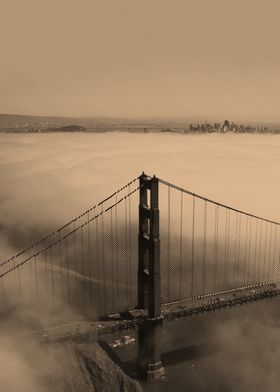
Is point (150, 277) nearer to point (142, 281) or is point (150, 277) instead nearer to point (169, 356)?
point (142, 281)

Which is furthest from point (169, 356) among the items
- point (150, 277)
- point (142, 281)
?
point (150, 277)

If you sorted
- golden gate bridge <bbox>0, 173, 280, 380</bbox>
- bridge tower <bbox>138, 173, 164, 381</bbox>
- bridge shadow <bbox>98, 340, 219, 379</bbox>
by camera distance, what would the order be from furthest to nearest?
bridge shadow <bbox>98, 340, 219, 379</bbox> < golden gate bridge <bbox>0, 173, 280, 380</bbox> < bridge tower <bbox>138, 173, 164, 381</bbox>

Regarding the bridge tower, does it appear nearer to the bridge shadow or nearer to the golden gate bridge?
the golden gate bridge

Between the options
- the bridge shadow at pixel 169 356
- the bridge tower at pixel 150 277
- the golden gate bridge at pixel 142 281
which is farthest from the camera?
the bridge shadow at pixel 169 356

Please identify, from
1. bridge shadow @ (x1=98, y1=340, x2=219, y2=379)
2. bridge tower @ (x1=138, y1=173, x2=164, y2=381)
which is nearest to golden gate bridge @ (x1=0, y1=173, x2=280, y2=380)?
bridge tower @ (x1=138, y1=173, x2=164, y2=381)

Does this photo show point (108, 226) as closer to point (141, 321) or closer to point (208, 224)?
point (208, 224)

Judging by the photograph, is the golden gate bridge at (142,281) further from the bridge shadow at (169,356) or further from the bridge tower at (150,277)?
the bridge shadow at (169,356)

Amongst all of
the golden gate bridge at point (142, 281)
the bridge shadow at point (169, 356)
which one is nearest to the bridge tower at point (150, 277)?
the golden gate bridge at point (142, 281)

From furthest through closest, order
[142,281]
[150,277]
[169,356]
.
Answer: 1. [169,356]
2. [142,281]
3. [150,277]
